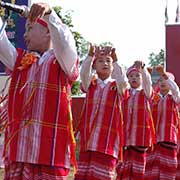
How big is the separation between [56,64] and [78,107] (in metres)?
10.4

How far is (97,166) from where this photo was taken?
16.8 ft

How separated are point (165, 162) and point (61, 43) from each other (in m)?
3.99

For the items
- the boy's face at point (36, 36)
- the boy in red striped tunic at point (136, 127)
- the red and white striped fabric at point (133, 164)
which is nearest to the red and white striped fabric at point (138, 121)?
the boy in red striped tunic at point (136, 127)

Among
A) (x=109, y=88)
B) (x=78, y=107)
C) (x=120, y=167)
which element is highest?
(x=78, y=107)

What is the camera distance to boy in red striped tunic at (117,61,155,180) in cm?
634

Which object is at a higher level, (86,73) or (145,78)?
(145,78)

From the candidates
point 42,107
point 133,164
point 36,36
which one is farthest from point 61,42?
point 133,164

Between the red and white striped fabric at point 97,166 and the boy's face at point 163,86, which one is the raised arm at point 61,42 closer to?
the red and white striped fabric at point 97,166

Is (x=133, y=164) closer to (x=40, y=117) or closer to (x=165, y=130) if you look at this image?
(x=165, y=130)

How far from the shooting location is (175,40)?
1389 centimetres

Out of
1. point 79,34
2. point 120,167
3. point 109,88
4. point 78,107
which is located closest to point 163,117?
point 120,167

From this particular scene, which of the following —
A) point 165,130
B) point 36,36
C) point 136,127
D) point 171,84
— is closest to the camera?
point 36,36

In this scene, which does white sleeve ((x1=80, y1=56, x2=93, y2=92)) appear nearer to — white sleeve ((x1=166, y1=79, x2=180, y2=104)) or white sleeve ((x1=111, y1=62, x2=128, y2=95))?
white sleeve ((x1=111, y1=62, x2=128, y2=95))

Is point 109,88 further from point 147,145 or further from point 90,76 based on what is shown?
point 147,145
